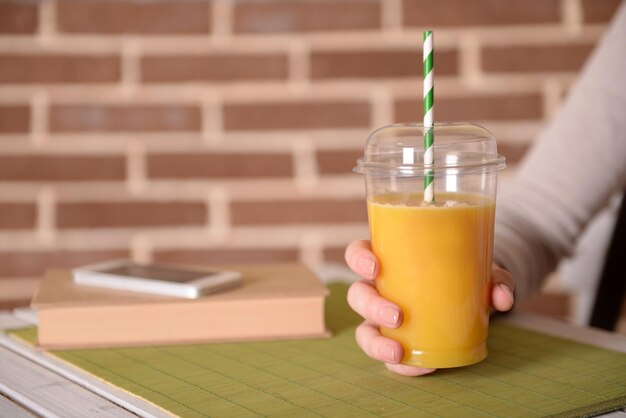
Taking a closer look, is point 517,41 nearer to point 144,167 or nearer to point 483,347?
point 144,167

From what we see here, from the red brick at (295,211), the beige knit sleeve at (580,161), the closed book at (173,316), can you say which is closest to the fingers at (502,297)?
the closed book at (173,316)

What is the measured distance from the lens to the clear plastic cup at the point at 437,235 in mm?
792

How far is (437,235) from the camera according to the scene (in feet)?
2.59

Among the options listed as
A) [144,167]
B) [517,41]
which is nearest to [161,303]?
[144,167]

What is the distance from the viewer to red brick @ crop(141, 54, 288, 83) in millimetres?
1830

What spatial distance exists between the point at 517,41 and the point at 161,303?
123cm

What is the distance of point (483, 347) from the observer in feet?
2.76

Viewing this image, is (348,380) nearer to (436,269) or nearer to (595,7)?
(436,269)

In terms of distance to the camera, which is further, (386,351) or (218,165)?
(218,165)

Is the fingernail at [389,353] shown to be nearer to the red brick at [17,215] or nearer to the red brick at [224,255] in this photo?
the red brick at [224,255]

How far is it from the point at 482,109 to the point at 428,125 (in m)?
1.14

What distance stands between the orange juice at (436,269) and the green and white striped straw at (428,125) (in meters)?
0.02

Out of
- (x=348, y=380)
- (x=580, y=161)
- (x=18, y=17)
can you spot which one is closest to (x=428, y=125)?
(x=348, y=380)

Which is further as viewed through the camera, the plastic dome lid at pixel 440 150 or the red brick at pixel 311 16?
the red brick at pixel 311 16
